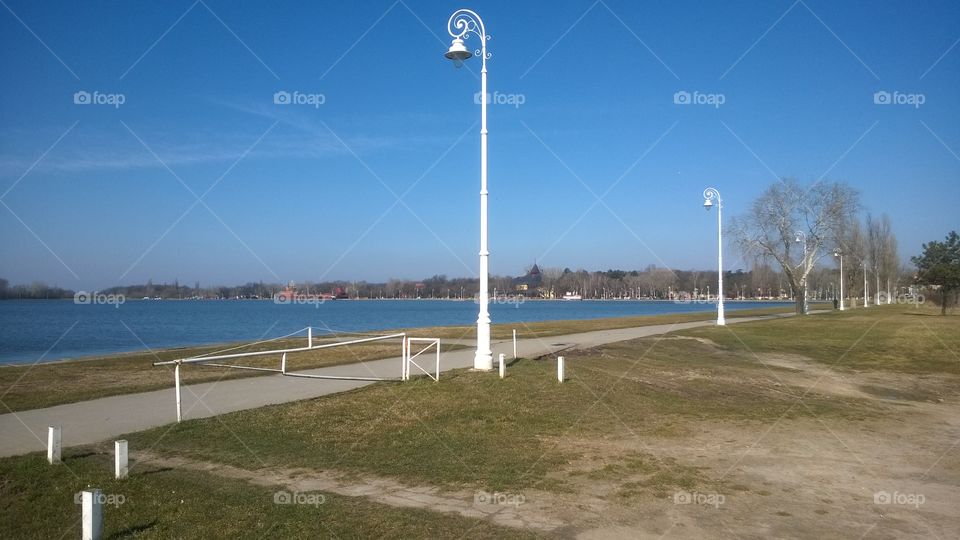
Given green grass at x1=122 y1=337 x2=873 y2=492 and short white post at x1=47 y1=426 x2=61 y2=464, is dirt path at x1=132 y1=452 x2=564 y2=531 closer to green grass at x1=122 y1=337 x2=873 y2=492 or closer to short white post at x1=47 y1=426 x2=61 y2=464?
green grass at x1=122 y1=337 x2=873 y2=492

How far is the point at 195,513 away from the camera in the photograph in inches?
272

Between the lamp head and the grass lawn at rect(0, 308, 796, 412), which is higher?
the lamp head

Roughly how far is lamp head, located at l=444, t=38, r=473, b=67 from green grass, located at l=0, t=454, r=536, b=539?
31.5ft

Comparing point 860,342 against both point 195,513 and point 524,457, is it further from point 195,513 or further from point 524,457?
point 195,513

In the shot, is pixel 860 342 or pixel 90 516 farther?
pixel 860 342

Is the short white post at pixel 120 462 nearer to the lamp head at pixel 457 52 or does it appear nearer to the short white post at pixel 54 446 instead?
the short white post at pixel 54 446

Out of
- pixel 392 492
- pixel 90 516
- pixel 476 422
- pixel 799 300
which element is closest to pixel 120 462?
pixel 90 516

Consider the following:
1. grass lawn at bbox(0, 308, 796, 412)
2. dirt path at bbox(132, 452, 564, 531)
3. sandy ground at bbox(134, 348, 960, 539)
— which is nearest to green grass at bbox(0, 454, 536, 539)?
dirt path at bbox(132, 452, 564, 531)

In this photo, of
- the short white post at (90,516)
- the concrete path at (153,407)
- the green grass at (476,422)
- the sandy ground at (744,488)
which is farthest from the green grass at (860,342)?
the short white post at (90,516)

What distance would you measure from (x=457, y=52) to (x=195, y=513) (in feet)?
34.2

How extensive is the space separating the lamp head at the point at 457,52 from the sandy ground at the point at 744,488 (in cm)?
822

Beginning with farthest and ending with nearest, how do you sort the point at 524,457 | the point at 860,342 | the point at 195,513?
the point at 860,342 < the point at 524,457 < the point at 195,513

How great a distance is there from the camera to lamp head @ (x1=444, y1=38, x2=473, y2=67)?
1434 centimetres

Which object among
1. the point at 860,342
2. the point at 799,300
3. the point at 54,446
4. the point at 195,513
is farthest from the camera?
the point at 799,300
